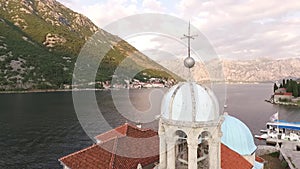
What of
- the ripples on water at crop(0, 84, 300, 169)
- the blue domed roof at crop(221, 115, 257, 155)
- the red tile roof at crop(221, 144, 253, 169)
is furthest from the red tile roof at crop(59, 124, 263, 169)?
the ripples on water at crop(0, 84, 300, 169)

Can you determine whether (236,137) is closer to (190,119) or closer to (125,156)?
(125,156)

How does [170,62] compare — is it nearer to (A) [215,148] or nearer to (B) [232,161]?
(A) [215,148]

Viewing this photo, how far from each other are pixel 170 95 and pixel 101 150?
421 inches

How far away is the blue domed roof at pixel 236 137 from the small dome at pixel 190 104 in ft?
33.3

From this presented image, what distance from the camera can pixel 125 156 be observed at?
23156 mm

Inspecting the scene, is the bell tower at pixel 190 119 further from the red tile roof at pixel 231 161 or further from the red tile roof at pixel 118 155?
the red tile roof at pixel 118 155

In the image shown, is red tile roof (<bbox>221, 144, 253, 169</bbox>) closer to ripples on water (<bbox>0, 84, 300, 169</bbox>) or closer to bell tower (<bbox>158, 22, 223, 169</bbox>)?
bell tower (<bbox>158, 22, 223, 169</bbox>)

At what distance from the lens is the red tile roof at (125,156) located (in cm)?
2233

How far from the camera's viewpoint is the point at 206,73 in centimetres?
2109

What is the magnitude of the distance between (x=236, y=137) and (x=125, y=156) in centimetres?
1016

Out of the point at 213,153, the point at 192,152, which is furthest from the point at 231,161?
the point at 192,152

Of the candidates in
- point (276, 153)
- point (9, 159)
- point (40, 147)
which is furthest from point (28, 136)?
point (276, 153)

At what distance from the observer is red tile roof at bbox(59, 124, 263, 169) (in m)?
22.3

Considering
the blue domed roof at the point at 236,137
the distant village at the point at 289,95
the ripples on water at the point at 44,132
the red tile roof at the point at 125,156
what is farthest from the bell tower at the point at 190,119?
the distant village at the point at 289,95
